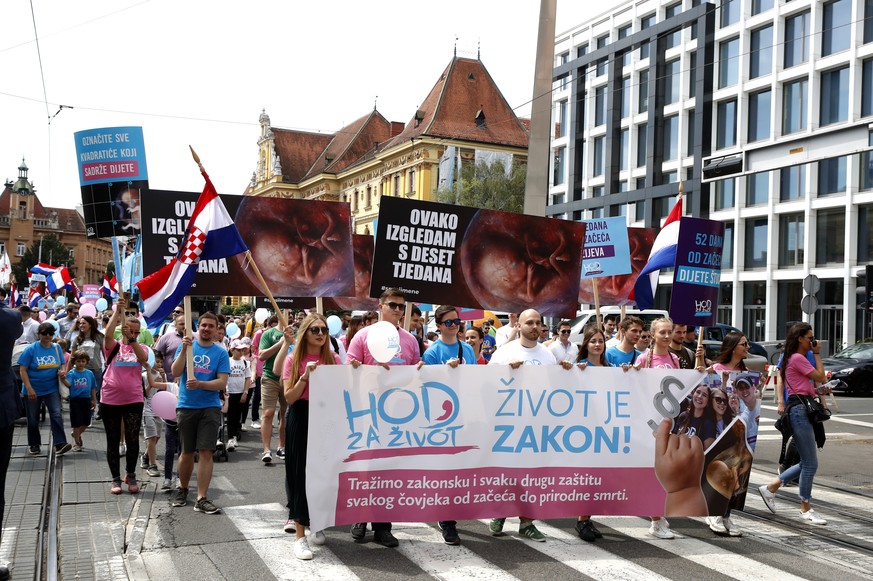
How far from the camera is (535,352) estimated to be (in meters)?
7.44

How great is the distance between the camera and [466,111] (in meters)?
76.2

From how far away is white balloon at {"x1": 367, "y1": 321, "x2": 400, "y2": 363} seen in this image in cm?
697

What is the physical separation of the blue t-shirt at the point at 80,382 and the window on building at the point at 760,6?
38.0 m

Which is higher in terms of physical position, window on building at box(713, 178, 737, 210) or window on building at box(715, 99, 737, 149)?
window on building at box(715, 99, 737, 149)

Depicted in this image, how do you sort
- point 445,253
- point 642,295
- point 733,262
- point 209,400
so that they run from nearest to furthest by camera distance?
1. point 209,400
2. point 445,253
3. point 642,295
4. point 733,262

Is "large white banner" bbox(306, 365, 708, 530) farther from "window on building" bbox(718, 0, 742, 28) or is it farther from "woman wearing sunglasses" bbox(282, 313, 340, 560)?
"window on building" bbox(718, 0, 742, 28)

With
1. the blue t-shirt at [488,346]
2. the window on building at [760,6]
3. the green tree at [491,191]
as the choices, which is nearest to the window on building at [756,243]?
the window on building at [760,6]

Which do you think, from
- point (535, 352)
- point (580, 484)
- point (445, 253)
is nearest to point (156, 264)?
point (445, 253)

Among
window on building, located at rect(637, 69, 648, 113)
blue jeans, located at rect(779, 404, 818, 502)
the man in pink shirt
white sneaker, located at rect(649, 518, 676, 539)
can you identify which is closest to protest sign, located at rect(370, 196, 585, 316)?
the man in pink shirt

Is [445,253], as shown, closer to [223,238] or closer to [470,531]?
[223,238]

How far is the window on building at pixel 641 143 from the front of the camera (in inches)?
1929

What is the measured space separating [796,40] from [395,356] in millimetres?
37797

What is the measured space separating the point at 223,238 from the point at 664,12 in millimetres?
43218

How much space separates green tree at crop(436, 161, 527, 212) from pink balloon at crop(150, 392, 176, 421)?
51111mm
